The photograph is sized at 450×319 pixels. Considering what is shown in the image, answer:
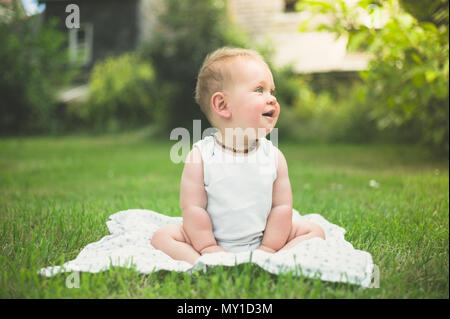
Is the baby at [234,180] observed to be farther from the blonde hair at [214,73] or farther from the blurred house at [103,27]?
the blurred house at [103,27]

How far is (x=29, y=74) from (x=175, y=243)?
10.4m

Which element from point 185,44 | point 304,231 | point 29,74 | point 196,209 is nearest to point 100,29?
point 29,74

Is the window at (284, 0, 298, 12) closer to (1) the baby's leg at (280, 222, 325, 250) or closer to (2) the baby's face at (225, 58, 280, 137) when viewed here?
(2) the baby's face at (225, 58, 280, 137)

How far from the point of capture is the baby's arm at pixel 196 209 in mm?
1843

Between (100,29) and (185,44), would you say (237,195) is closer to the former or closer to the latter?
(185,44)

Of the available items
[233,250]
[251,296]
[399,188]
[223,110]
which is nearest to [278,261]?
[251,296]

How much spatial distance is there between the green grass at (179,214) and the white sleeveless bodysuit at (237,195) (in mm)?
276

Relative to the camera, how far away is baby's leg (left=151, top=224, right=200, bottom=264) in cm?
180

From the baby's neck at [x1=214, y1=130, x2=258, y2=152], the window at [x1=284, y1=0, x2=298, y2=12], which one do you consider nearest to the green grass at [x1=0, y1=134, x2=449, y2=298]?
the baby's neck at [x1=214, y1=130, x2=258, y2=152]

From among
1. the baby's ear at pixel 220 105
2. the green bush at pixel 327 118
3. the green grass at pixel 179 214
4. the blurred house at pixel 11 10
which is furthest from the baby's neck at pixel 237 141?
the blurred house at pixel 11 10

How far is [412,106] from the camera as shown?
4422 mm

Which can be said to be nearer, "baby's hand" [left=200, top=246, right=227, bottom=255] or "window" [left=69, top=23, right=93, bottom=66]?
"baby's hand" [left=200, top=246, right=227, bottom=255]

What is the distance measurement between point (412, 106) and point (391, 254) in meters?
3.03

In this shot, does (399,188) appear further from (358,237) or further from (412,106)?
(358,237)
